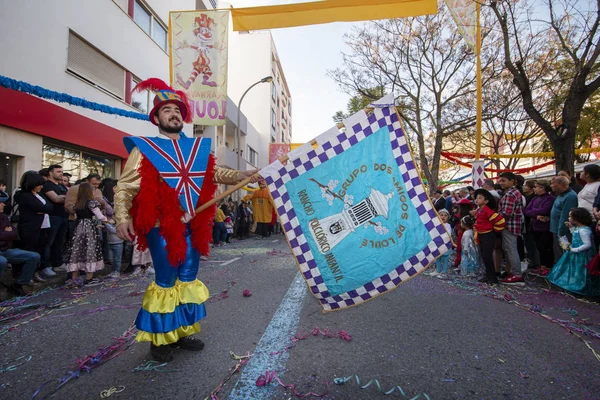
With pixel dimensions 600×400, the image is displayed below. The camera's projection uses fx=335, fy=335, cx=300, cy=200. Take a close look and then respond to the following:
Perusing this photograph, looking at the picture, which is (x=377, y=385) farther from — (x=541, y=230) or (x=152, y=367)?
(x=541, y=230)

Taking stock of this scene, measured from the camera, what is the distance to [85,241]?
5.40 metres

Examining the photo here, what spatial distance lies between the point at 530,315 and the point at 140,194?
13.6 feet

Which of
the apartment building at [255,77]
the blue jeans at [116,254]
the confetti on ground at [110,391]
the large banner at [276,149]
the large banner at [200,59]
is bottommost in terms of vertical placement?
the confetti on ground at [110,391]

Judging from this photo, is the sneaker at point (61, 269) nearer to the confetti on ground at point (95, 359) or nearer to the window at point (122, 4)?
the confetti on ground at point (95, 359)

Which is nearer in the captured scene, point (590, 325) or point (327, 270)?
point (327, 270)

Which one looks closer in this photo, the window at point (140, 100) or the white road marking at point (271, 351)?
the white road marking at point (271, 351)

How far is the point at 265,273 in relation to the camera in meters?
5.90

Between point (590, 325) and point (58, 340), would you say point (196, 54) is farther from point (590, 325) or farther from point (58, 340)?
point (590, 325)

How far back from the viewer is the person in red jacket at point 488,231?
5.55 meters

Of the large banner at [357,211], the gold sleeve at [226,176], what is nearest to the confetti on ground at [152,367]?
the large banner at [357,211]

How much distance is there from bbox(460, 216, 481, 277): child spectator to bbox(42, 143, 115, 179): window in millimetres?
9773

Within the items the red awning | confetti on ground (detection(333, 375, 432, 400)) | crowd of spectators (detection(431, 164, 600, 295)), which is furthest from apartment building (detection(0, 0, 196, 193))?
crowd of spectators (detection(431, 164, 600, 295))

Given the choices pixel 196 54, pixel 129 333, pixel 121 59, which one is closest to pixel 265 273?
pixel 129 333

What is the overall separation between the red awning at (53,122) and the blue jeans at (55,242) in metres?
2.45
